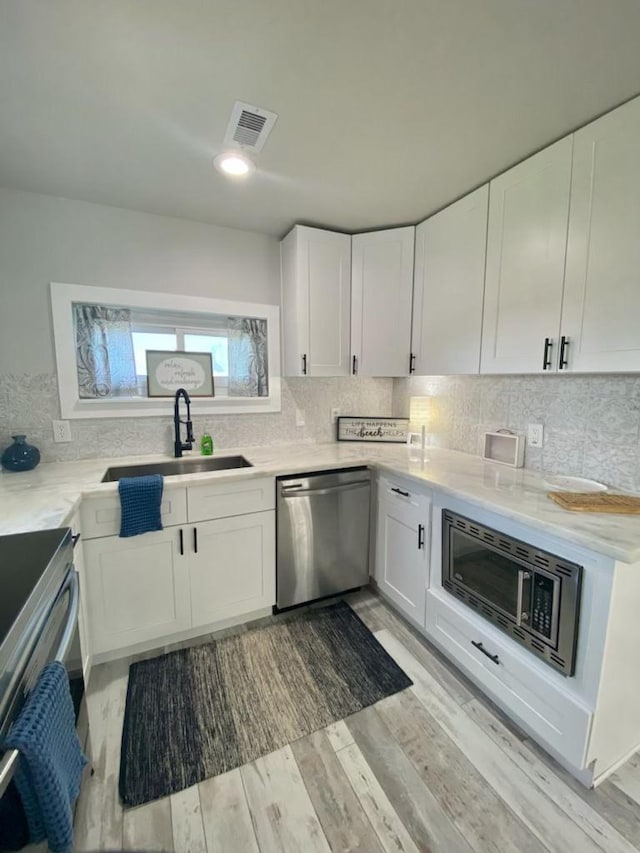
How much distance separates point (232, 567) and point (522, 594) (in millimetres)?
1410

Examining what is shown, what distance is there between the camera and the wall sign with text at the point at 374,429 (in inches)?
104

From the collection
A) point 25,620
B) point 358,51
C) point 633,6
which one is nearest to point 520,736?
point 25,620

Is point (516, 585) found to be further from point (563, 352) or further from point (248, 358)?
point (248, 358)

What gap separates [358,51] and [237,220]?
1.31 metres

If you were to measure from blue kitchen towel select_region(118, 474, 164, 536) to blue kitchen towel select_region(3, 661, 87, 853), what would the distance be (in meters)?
0.92

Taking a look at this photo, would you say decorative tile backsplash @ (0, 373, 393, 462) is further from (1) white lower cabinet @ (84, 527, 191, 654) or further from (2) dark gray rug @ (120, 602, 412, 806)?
(2) dark gray rug @ (120, 602, 412, 806)

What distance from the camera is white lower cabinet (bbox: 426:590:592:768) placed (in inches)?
47.6

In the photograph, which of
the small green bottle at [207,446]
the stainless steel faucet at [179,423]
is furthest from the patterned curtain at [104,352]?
the small green bottle at [207,446]

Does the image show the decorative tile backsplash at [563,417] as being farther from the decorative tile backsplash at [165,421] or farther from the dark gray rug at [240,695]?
the dark gray rug at [240,695]

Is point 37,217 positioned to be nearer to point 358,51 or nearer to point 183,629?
point 358,51

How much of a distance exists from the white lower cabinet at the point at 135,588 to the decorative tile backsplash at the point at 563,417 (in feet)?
6.20

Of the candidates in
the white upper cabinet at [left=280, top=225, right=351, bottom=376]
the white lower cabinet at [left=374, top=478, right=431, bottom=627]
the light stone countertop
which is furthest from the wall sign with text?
the white lower cabinet at [left=374, top=478, right=431, bottom=627]

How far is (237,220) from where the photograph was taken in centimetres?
221

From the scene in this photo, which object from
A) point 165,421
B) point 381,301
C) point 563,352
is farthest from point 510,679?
point 165,421
